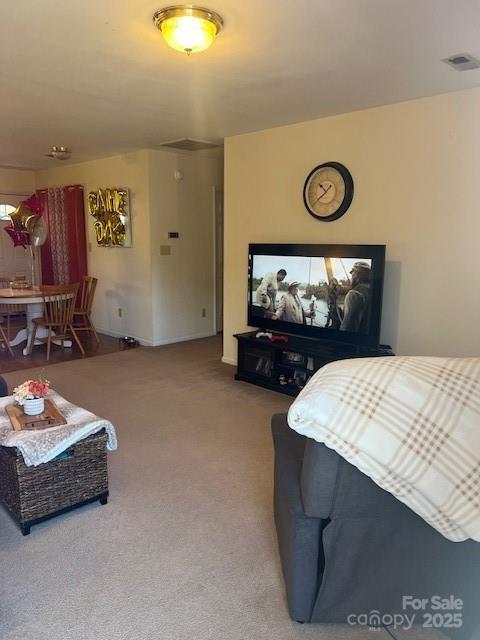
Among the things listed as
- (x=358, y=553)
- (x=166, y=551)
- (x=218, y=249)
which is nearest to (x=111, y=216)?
(x=218, y=249)

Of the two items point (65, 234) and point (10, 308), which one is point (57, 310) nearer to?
point (65, 234)

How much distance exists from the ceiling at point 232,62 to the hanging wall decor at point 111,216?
1.60 metres

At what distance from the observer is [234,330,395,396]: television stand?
3793 mm

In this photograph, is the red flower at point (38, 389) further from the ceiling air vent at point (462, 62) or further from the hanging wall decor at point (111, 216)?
the hanging wall decor at point (111, 216)

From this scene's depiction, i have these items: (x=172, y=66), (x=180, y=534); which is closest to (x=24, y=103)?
(x=172, y=66)

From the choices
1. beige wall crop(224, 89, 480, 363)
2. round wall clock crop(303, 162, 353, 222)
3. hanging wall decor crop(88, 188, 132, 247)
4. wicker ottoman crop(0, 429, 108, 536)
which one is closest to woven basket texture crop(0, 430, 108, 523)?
wicker ottoman crop(0, 429, 108, 536)

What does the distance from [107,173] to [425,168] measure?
419cm

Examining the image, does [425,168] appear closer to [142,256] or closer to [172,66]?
[172,66]

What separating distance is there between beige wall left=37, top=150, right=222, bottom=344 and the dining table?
93 cm

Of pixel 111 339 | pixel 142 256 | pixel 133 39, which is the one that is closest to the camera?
pixel 133 39

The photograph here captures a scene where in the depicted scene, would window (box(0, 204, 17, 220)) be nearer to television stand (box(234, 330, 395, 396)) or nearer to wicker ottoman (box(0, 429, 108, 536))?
television stand (box(234, 330, 395, 396))

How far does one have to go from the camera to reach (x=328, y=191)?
4000 mm

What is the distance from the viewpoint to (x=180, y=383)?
4.48 m

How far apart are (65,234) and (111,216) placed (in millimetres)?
1272
